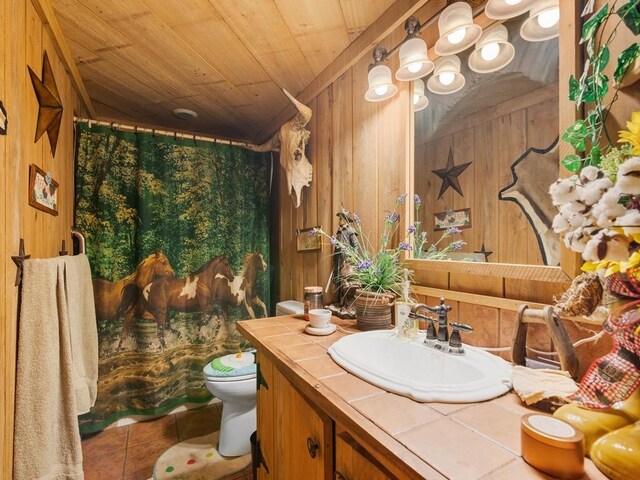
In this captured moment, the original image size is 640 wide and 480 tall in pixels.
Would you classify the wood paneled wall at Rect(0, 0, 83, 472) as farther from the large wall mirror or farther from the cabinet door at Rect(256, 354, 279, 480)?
the large wall mirror

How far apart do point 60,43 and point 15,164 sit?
943 mm

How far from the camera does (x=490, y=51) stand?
3.40 feet

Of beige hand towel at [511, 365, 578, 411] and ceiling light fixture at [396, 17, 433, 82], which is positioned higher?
ceiling light fixture at [396, 17, 433, 82]

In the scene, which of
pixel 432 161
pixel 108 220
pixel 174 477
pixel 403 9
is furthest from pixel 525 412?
pixel 108 220

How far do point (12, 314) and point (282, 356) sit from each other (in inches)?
37.1

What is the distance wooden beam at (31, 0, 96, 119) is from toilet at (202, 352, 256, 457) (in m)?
1.92

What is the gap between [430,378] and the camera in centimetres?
92

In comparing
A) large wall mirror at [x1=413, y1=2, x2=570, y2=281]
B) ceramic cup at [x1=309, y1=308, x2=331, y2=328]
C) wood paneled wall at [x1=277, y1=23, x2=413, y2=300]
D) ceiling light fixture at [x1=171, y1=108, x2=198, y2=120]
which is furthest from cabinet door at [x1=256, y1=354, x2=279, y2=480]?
ceiling light fixture at [x1=171, y1=108, x2=198, y2=120]

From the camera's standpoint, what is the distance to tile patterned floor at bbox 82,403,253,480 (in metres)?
1.66

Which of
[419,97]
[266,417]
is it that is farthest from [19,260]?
[419,97]

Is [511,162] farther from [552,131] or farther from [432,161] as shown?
[432,161]

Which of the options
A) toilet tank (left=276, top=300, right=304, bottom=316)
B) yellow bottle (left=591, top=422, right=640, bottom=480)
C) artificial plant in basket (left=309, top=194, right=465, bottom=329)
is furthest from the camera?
toilet tank (left=276, top=300, right=304, bottom=316)

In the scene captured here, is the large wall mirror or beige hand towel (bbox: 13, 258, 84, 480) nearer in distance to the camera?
the large wall mirror

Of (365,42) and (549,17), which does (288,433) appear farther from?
(365,42)
